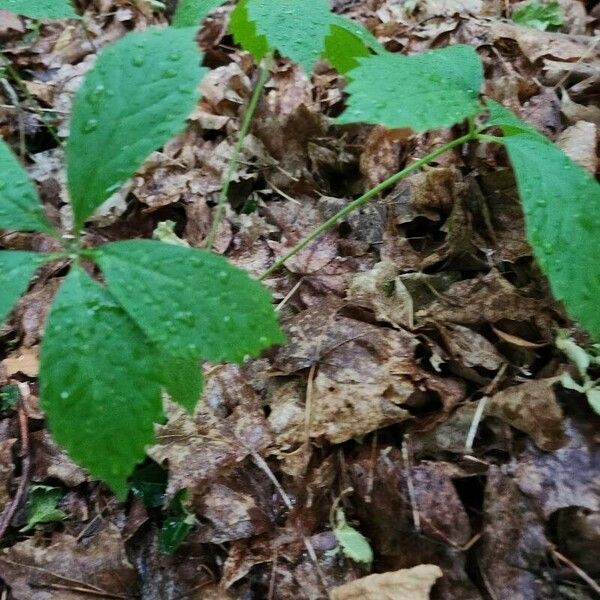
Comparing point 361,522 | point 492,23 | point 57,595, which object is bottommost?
point 57,595

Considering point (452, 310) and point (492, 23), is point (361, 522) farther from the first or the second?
point (492, 23)

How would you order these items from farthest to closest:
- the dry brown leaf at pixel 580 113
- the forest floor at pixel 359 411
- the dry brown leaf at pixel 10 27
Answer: the dry brown leaf at pixel 10 27 → the dry brown leaf at pixel 580 113 → the forest floor at pixel 359 411

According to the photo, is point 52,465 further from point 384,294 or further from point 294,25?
point 294,25

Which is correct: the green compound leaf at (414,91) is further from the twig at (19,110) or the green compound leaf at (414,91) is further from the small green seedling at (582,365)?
the twig at (19,110)

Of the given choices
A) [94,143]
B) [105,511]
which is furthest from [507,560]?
[94,143]

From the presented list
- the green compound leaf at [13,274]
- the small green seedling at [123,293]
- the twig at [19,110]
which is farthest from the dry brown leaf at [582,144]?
the twig at [19,110]

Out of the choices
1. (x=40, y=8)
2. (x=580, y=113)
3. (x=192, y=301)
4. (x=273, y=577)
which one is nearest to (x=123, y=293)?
(x=192, y=301)

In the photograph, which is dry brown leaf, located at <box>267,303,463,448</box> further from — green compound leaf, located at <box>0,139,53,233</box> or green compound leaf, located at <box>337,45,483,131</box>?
green compound leaf, located at <box>0,139,53,233</box>
